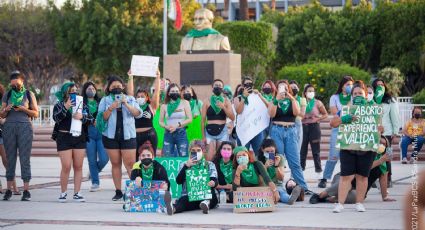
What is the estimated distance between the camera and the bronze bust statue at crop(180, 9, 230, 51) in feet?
75.4

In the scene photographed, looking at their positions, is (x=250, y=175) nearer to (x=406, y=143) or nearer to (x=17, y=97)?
(x=17, y=97)

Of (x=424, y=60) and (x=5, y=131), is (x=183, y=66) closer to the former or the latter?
(x=5, y=131)

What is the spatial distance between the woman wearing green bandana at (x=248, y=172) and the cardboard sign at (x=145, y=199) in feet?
3.02

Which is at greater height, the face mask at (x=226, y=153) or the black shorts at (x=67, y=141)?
the black shorts at (x=67, y=141)

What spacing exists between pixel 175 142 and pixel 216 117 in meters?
0.72

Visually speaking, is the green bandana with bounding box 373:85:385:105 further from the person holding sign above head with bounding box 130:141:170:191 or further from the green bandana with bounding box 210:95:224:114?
the person holding sign above head with bounding box 130:141:170:191

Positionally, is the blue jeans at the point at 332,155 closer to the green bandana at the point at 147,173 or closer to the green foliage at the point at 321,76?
the green bandana at the point at 147,173

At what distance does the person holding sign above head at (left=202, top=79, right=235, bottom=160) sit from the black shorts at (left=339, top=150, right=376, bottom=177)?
132 inches

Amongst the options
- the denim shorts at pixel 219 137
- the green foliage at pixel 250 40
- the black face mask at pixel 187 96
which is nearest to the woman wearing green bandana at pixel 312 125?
the denim shorts at pixel 219 137

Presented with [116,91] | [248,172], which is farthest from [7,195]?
[248,172]

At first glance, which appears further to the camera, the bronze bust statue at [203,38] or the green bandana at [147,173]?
the bronze bust statue at [203,38]

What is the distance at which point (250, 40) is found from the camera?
3516cm

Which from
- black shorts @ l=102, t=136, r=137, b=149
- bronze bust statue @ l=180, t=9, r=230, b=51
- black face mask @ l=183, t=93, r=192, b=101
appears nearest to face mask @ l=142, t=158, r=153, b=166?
black shorts @ l=102, t=136, r=137, b=149

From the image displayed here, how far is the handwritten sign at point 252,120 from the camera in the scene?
13.3 meters
